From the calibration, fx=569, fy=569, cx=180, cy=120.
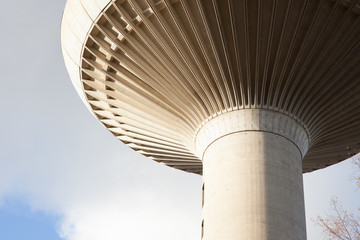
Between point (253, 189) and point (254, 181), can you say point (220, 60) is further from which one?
point (253, 189)

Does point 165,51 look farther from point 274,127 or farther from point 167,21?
point 274,127

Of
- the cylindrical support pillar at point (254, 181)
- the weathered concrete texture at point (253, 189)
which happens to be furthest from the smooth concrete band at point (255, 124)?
the weathered concrete texture at point (253, 189)

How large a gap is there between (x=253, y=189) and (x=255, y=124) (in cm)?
196

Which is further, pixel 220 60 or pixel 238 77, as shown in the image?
pixel 238 77

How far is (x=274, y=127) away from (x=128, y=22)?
5143 mm

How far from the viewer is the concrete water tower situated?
50.5ft

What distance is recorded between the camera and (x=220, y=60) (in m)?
16.2

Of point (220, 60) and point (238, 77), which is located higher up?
point (220, 60)

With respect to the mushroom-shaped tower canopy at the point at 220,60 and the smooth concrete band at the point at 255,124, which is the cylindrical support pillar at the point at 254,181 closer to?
the smooth concrete band at the point at 255,124

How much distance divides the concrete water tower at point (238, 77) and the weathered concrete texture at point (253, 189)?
0.03 m

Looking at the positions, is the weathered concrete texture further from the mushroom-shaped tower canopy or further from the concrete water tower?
the mushroom-shaped tower canopy

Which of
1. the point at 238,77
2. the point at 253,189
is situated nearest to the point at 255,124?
the point at 238,77

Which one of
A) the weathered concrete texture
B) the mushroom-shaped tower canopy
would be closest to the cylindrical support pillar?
the weathered concrete texture

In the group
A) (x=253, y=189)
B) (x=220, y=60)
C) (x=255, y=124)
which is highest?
(x=220, y=60)
